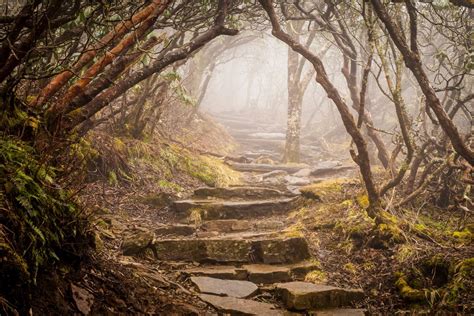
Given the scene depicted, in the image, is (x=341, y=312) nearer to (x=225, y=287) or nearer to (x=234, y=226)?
(x=225, y=287)

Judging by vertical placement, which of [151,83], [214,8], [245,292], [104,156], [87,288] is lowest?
[245,292]

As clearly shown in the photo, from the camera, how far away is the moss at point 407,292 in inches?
153

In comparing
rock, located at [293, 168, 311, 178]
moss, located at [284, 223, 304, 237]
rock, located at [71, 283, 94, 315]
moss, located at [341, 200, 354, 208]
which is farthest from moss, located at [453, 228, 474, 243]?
rock, located at [293, 168, 311, 178]

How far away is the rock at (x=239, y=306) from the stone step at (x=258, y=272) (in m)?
0.63

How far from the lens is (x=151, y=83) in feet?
27.7

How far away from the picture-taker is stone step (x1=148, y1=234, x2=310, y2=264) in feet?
15.8

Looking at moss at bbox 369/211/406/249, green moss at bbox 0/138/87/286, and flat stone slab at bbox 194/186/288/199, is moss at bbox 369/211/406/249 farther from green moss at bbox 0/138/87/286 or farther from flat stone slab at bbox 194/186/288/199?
green moss at bbox 0/138/87/286

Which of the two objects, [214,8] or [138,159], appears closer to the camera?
[214,8]

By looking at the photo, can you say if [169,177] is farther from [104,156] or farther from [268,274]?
[268,274]

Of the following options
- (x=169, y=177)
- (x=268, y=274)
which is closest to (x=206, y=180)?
(x=169, y=177)

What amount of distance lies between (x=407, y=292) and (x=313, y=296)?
104 cm

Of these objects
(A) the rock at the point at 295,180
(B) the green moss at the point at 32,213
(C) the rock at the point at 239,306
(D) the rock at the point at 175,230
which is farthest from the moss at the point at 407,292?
(A) the rock at the point at 295,180

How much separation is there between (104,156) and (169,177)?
69.3 inches

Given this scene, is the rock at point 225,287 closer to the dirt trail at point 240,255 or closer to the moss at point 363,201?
the dirt trail at point 240,255
